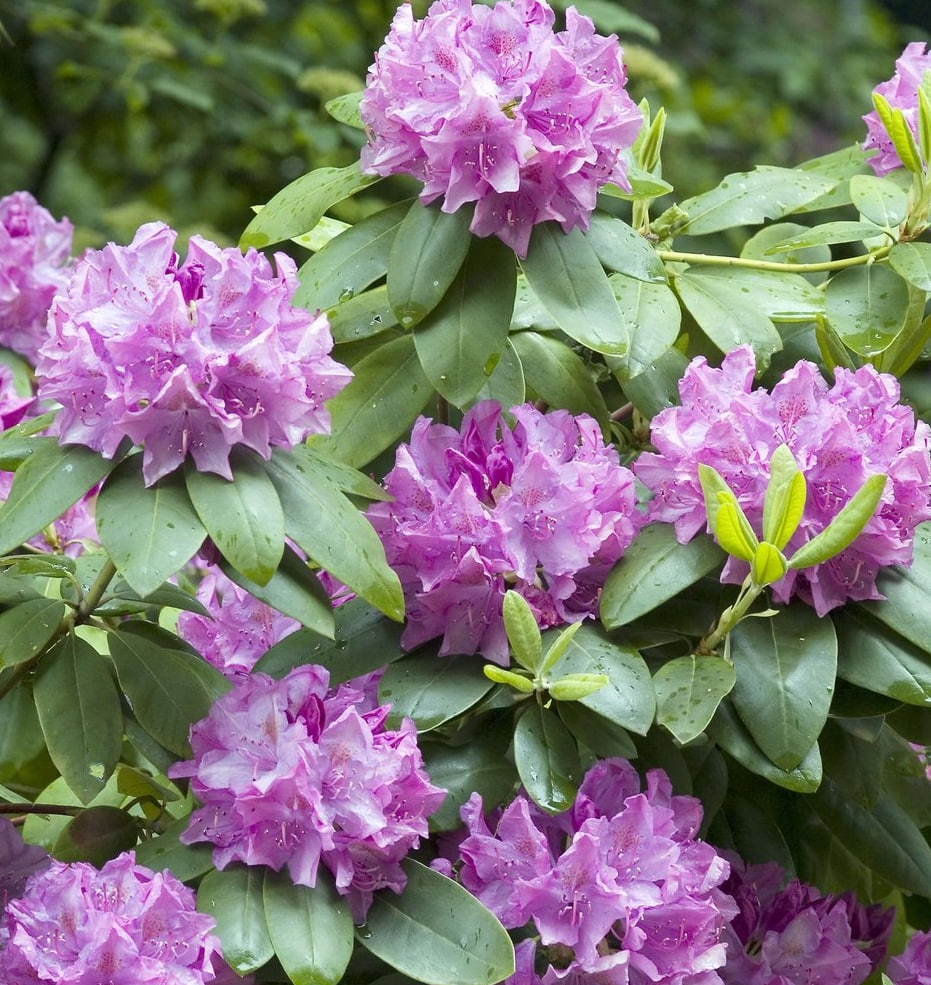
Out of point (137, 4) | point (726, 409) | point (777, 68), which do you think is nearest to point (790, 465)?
point (726, 409)

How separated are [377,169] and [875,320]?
38 centimetres

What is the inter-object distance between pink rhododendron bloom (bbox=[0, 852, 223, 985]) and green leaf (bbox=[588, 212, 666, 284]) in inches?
19.4

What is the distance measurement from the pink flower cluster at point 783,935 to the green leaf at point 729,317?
0.37m

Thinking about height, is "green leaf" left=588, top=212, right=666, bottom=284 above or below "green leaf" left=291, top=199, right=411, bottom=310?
above

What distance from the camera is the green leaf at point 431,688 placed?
0.92m

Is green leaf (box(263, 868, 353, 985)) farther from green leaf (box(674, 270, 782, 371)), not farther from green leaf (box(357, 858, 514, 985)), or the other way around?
green leaf (box(674, 270, 782, 371))

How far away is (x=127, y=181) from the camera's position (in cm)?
335

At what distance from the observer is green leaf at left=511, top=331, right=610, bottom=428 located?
111 cm

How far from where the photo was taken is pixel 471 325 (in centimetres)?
98

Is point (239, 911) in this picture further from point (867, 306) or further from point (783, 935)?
point (867, 306)

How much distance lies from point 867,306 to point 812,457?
22 cm

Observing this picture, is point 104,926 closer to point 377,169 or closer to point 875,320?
point 377,169

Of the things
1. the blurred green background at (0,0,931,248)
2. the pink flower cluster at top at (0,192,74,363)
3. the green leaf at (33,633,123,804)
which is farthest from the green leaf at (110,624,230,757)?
the blurred green background at (0,0,931,248)

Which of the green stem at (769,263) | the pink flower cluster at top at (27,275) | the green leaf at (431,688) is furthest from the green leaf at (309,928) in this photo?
the pink flower cluster at top at (27,275)
